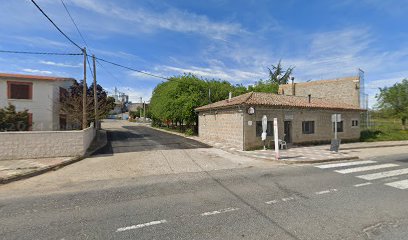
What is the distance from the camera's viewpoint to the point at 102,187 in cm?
756

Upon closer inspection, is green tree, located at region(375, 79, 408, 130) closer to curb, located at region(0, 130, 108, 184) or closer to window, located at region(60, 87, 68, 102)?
curb, located at region(0, 130, 108, 184)

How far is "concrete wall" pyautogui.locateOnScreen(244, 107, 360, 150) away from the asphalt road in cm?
782

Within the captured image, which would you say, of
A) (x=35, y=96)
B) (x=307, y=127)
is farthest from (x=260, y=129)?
(x=35, y=96)

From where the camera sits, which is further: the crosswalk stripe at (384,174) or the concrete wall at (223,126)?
the concrete wall at (223,126)

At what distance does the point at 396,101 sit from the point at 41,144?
4104cm

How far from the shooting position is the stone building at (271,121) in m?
16.5

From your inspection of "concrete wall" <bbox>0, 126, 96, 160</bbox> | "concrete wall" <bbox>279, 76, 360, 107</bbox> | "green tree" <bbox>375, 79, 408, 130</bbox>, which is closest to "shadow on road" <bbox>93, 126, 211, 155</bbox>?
"concrete wall" <bbox>0, 126, 96, 160</bbox>

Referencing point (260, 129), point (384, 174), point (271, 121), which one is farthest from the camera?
point (271, 121)

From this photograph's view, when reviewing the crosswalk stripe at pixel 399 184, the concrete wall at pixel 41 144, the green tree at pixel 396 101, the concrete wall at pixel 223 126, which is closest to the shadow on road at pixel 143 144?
the concrete wall at pixel 41 144

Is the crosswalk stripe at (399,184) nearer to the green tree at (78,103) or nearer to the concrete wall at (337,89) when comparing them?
the concrete wall at (337,89)

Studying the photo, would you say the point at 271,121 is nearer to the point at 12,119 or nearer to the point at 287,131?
the point at 287,131

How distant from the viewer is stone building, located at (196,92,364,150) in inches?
648

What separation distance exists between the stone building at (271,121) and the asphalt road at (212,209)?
792 centimetres

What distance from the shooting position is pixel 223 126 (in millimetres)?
19531
